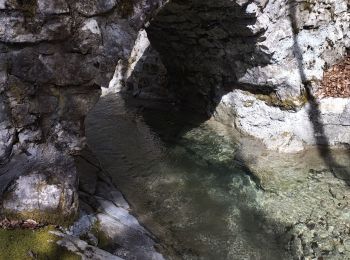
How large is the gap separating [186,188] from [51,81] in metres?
3.37

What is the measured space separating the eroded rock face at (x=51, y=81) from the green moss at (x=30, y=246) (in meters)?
0.28

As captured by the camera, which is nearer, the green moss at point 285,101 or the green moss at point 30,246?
the green moss at point 30,246

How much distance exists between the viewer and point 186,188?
6871mm

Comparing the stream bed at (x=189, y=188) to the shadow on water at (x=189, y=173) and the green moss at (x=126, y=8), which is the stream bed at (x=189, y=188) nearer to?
the shadow on water at (x=189, y=173)

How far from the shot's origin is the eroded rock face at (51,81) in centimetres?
418

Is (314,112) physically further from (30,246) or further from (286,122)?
(30,246)

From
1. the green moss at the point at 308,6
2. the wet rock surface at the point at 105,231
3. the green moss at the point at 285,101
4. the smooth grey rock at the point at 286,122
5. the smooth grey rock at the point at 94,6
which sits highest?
the green moss at the point at 308,6

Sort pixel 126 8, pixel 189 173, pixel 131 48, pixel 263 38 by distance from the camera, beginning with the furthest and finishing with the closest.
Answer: pixel 189 173, pixel 263 38, pixel 131 48, pixel 126 8

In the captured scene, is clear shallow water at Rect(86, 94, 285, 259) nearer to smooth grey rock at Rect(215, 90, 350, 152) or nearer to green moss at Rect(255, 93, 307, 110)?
smooth grey rock at Rect(215, 90, 350, 152)

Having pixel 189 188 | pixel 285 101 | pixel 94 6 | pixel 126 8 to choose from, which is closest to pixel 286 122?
pixel 285 101

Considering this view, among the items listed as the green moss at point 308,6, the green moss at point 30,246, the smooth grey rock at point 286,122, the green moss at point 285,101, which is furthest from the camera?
the green moss at point 285,101

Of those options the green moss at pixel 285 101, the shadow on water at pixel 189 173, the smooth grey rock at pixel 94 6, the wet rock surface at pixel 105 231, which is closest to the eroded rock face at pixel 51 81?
the smooth grey rock at pixel 94 6

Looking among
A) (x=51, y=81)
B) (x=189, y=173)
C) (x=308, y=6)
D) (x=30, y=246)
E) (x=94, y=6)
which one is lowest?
(x=30, y=246)

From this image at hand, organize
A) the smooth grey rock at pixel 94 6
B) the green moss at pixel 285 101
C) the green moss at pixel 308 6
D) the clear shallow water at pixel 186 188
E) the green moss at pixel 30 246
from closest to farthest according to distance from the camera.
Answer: the green moss at pixel 30 246 < the smooth grey rock at pixel 94 6 < the clear shallow water at pixel 186 188 < the green moss at pixel 308 6 < the green moss at pixel 285 101
